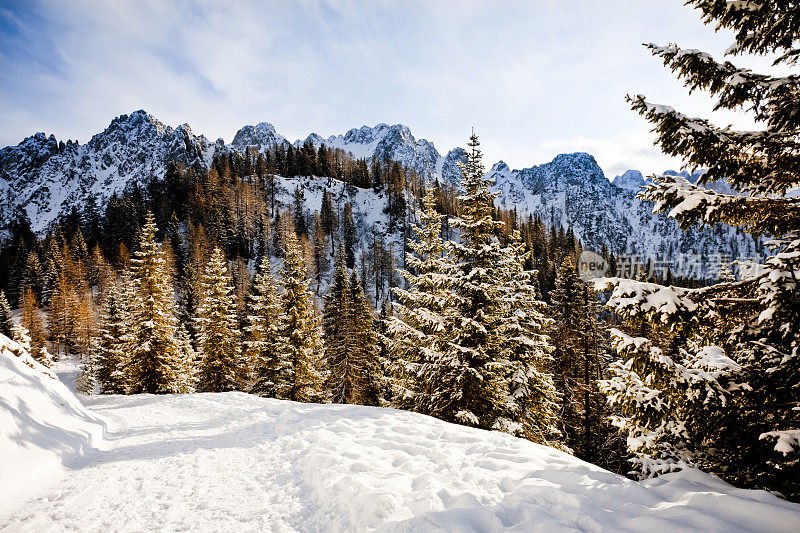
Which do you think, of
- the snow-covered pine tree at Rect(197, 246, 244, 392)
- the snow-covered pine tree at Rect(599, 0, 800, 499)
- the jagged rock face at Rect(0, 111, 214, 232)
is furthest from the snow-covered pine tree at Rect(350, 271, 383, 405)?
the jagged rock face at Rect(0, 111, 214, 232)

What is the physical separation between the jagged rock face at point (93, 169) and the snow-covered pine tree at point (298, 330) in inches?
6957

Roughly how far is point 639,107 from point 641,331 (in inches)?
1050

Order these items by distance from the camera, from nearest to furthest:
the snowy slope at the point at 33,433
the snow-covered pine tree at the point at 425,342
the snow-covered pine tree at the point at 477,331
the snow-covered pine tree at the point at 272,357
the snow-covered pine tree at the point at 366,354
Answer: the snowy slope at the point at 33,433 < the snow-covered pine tree at the point at 477,331 < the snow-covered pine tree at the point at 425,342 < the snow-covered pine tree at the point at 272,357 < the snow-covered pine tree at the point at 366,354

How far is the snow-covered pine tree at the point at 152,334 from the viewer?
65.8ft

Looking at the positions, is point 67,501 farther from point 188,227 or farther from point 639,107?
point 188,227

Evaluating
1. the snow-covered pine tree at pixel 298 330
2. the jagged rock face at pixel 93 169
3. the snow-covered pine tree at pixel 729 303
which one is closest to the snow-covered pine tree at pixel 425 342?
the snow-covered pine tree at pixel 729 303

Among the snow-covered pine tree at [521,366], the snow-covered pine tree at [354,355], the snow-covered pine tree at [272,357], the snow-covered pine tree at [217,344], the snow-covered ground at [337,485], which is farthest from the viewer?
the snow-covered pine tree at [354,355]

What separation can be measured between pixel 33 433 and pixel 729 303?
11719mm

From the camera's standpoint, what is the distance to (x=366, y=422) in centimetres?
857

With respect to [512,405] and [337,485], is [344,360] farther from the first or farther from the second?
[337,485]

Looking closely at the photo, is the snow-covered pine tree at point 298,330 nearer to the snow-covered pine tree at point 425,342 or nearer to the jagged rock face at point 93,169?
the snow-covered pine tree at point 425,342

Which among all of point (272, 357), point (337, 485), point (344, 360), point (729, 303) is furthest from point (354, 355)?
point (729, 303)

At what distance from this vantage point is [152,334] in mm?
20188

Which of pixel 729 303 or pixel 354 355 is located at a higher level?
pixel 729 303
